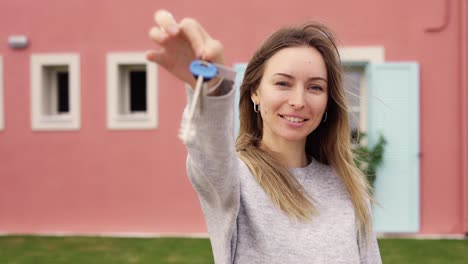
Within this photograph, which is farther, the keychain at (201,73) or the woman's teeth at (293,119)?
the woman's teeth at (293,119)

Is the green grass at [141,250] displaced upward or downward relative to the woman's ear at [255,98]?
downward

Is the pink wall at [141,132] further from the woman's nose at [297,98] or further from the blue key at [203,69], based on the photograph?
the blue key at [203,69]

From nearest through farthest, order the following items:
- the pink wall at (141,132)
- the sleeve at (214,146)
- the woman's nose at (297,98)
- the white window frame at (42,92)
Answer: the sleeve at (214,146)
the woman's nose at (297,98)
the pink wall at (141,132)
the white window frame at (42,92)

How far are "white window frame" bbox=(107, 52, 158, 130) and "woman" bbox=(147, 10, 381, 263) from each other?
556 centimetres

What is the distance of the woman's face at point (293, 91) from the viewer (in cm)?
145

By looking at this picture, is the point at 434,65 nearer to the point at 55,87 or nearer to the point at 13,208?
the point at 55,87

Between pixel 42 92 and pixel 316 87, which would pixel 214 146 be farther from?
pixel 42 92

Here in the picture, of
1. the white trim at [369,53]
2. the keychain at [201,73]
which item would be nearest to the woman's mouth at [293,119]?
A: the keychain at [201,73]

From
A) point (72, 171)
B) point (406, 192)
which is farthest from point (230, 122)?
point (72, 171)

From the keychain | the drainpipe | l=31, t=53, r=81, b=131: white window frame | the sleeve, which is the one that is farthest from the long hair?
l=31, t=53, r=81, b=131: white window frame

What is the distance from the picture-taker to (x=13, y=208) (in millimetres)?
7434

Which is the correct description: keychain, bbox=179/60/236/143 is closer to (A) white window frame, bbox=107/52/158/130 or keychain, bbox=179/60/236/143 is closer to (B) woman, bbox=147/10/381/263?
(B) woman, bbox=147/10/381/263

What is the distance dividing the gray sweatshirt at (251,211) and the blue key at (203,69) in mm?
74

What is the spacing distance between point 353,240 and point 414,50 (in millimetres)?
5785
